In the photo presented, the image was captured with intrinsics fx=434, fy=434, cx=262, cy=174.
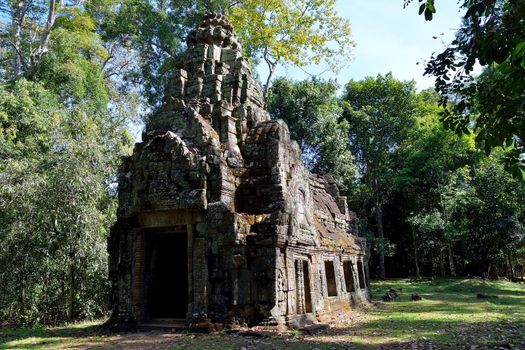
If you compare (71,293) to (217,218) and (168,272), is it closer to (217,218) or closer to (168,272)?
(168,272)

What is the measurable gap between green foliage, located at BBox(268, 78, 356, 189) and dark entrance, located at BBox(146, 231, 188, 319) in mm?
17263

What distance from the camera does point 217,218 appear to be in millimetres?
10211

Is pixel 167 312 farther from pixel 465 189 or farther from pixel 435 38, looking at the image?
pixel 465 189

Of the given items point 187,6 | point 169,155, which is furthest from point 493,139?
point 187,6

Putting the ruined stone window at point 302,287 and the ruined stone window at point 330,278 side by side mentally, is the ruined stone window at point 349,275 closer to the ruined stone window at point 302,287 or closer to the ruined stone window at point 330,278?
the ruined stone window at point 330,278

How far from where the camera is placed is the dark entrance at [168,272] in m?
11.5

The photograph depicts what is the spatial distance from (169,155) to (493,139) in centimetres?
781

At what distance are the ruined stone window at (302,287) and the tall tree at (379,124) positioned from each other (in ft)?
69.7

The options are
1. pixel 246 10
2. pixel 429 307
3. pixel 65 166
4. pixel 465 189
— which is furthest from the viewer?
pixel 465 189

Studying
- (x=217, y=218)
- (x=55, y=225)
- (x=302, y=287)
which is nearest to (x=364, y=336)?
(x=302, y=287)

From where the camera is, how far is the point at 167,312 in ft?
41.0

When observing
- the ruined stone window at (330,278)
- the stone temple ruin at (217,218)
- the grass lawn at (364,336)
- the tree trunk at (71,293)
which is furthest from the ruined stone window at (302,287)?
the tree trunk at (71,293)

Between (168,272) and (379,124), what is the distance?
23674 millimetres

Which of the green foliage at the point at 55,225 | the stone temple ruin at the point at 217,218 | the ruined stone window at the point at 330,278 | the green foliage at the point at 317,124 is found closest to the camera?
the stone temple ruin at the point at 217,218
